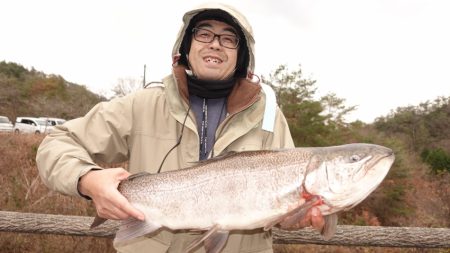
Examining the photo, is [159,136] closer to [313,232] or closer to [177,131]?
[177,131]

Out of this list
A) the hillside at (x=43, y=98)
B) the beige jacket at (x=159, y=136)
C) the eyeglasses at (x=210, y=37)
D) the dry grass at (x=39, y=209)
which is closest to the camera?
the beige jacket at (x=159, y=136)

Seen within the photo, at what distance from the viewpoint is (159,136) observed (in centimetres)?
282

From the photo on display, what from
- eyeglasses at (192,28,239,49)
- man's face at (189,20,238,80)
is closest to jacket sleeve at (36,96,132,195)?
man's face at (189,20,238,80)

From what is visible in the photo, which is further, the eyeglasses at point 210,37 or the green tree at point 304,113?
the green tree at point 304,113

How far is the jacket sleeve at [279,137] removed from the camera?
2959mm

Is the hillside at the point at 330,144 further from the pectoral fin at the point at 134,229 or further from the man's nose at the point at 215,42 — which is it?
the man's nose at the point at 215,42

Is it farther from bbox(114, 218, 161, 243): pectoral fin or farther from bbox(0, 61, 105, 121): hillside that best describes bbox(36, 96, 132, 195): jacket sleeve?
bbox(0, 61, 105, 121): hillside

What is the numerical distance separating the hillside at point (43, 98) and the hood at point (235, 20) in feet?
126

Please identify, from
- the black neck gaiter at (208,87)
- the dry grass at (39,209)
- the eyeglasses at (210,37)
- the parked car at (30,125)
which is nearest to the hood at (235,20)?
the eyeglasses at (210,37)

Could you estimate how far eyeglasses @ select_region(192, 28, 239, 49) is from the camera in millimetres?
3094

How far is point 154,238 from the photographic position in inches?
108

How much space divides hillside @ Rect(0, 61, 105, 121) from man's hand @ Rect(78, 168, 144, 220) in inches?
1541

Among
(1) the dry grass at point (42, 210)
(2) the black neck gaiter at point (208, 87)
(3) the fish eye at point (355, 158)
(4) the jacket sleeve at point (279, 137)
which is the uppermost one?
(2) the black neck gaiter at point (208, 87)

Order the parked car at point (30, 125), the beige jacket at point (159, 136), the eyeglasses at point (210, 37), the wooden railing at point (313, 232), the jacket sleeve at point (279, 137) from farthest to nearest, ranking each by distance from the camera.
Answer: the parked car at point (30, 125) → the wooden railing at point (313, 232) → the eyeglasses at point (210, 37) → the jacket sleeve at point (279, 137) → the beige jacket at point (159, 136)
